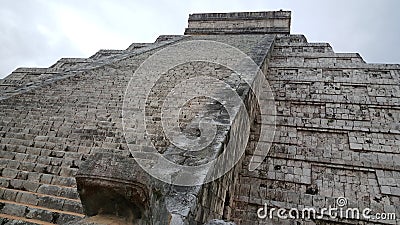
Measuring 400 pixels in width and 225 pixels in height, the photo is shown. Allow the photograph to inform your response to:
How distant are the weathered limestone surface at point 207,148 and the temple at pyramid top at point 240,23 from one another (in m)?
6.41

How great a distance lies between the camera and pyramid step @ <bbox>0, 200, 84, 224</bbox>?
323 centimetres

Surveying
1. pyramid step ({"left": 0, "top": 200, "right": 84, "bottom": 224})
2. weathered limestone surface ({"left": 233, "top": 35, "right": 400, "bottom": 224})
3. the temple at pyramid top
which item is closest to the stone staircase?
pyramid step ({"left": 0, "top": 200, "right": 84, "bottom": 224})

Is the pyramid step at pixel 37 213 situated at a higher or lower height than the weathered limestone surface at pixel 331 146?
lower

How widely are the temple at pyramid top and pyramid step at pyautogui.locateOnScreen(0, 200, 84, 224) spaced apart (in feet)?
40.9

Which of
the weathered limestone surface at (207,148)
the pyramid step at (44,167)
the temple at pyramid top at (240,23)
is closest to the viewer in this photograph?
the weathered limestone surface at (207,148)

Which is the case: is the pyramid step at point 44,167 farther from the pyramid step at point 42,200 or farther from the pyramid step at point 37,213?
the pyramid step at point 37,213

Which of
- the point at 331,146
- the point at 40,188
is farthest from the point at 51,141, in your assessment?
the point at 331,146

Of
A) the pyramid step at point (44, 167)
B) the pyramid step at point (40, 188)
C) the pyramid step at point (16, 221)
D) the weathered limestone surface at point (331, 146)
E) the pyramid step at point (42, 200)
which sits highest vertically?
the weathered limestone surface at point (331, 146)

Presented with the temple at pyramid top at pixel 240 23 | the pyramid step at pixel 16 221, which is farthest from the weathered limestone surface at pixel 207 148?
the temple at pyramid top at pixel 240 23

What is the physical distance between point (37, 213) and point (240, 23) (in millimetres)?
13308

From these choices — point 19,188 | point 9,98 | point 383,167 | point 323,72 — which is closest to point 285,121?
point 383,167

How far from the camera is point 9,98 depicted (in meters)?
6.40

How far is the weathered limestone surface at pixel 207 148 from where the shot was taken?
2.34m

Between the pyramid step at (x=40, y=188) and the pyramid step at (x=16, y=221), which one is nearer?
the pyramid step at (x=16, y=221)
